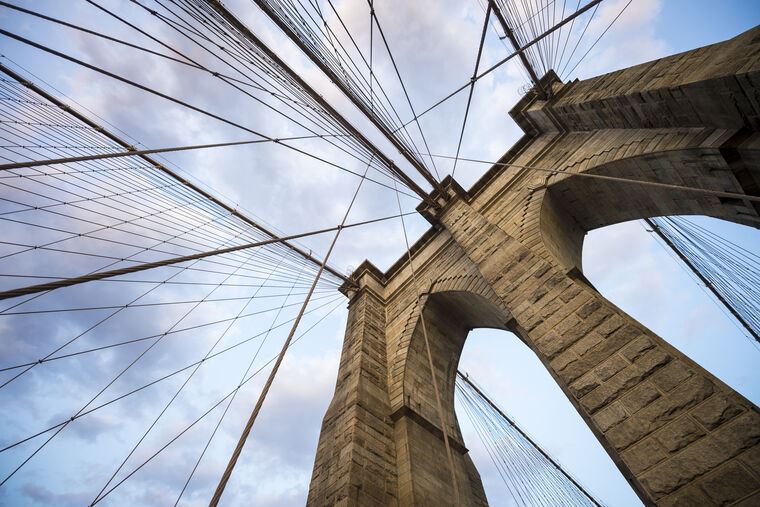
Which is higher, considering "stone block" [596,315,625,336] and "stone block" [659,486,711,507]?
"stone block" [596,315,625,336]

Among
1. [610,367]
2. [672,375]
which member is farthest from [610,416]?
[672,375]

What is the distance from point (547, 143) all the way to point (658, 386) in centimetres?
623

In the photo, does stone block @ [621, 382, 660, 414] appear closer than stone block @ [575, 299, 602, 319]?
Yes

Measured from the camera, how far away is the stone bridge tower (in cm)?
253

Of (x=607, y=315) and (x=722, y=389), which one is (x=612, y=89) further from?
(x=722, y=389)

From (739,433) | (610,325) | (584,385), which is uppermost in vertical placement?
(610,325)

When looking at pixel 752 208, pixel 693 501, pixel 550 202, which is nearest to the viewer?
pixel 693 501

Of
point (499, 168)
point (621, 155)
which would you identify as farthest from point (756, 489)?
point (499, 168)

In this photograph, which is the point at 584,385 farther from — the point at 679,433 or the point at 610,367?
the point at 679,433

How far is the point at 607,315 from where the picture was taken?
345cm

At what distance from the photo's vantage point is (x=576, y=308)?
3.71m

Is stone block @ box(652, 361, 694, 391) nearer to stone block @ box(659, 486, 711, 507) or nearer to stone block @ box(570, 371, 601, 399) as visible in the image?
stone block @ box(570, 371, 601, 399)

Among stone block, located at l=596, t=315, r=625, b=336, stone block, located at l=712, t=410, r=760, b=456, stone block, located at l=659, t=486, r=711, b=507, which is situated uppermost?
stone block, located at l=596, t=315, r=625, b=336

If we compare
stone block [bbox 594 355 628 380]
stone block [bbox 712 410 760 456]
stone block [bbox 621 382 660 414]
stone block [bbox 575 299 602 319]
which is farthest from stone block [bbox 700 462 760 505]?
stone block [bbox 575 299 602 319]
